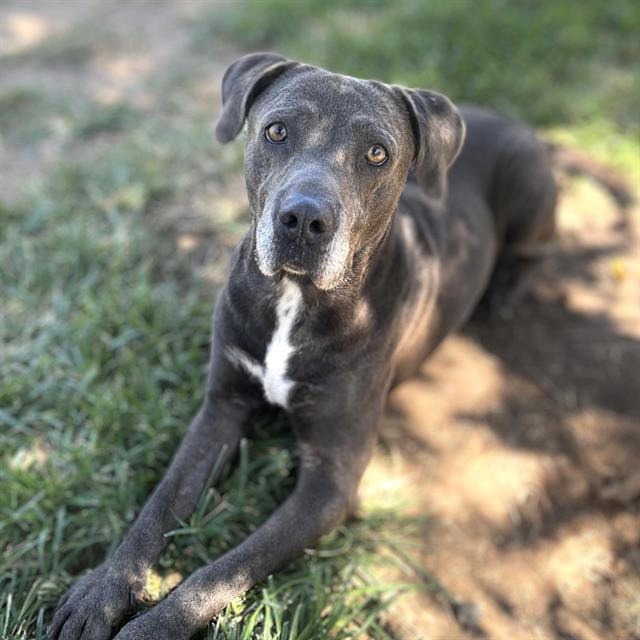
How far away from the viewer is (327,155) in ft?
8.59

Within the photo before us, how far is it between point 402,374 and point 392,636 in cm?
118

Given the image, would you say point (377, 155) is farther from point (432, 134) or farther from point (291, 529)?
point (291, 529)

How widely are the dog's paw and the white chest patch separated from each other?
0.90 m

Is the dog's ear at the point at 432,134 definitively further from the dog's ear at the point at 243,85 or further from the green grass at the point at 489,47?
the green grass at the point at 489,47

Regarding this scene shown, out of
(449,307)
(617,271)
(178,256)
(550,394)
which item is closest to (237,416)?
(449,307)

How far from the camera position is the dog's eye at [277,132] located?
8.80ft

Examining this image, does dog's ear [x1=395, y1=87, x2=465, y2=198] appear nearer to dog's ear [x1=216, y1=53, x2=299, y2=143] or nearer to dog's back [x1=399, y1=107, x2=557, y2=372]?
dog's back [x1=399, y1=107, x2=557, y2=372]

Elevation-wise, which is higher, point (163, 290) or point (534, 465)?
point (163, 290)

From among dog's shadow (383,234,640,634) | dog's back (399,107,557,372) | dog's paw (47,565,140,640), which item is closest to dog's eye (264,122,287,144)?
dog's back (399,107,557,372)

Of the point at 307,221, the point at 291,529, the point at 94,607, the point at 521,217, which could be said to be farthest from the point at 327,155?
the point at 521,217

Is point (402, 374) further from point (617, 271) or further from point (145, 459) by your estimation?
point (617, 271)

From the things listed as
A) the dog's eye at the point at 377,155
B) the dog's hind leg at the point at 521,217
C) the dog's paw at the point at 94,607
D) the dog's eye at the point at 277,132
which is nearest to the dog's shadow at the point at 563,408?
the dog's hind leg at the point at 521,217

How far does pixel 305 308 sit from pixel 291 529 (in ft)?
Result: 2.83

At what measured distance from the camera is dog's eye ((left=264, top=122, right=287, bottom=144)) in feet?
8.80
